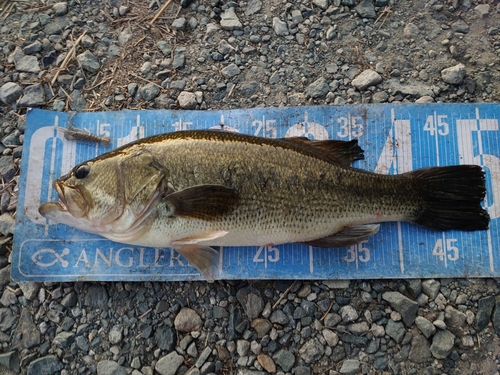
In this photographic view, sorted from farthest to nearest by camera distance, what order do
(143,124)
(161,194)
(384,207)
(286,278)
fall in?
1. (143,124)
2. (286,278)
3. (384,207)
4. (161,194)

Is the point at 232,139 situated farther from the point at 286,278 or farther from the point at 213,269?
the point at 286,278

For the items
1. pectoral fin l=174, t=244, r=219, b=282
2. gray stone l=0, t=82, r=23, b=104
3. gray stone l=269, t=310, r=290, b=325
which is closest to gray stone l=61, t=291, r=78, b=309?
pectoral fin l=174, t=244, r=219, b=282

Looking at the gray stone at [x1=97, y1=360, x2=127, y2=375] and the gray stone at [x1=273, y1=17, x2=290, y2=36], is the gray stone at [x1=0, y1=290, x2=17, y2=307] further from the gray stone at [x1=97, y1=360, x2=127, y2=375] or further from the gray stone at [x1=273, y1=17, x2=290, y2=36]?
the gray stone at [x1=273, y1=17, x2=290, y2=36]

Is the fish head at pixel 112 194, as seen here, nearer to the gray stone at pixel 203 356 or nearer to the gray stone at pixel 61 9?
the gray stone at pixel 203 356

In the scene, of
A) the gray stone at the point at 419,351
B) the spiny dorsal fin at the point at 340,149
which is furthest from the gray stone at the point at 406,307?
the spiny dorsal fin at the point at 340,149

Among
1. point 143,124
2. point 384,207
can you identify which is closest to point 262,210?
point 384,207

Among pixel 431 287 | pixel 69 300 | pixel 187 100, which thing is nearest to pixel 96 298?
pixel 69 300
